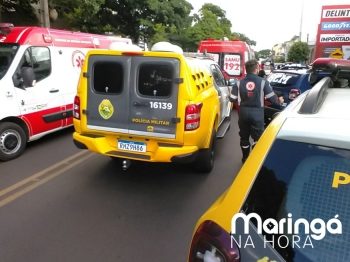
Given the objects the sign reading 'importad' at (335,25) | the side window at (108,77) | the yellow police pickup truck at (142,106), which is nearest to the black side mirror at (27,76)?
the yellow police pickup truck at (142,106)

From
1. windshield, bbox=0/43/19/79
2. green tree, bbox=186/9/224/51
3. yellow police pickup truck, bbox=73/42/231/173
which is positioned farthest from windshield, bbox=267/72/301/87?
green tree, bbox=186/9/224/51

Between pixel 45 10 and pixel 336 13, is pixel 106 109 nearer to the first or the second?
pixel 45 10

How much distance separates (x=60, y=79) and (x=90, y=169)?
252 centimetres

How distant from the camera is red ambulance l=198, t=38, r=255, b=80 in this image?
12.1 meters

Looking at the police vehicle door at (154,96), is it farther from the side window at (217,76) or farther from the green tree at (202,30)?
the green tree at (202,30)

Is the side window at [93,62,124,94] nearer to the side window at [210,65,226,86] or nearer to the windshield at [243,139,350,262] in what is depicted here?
the side window at [210,65,226,86]

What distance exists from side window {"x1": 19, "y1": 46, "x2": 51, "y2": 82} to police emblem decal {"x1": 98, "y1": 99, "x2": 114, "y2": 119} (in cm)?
233

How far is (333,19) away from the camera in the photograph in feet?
61.0

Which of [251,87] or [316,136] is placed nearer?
[316,136]

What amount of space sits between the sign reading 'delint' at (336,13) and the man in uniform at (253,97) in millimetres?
16920

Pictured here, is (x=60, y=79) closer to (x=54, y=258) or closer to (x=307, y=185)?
(x=54, y=258)

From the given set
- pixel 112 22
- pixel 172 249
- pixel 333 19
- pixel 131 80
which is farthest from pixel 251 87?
pixel 333 19

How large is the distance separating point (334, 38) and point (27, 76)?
18.9 metres

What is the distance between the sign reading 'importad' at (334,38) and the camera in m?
18.5
